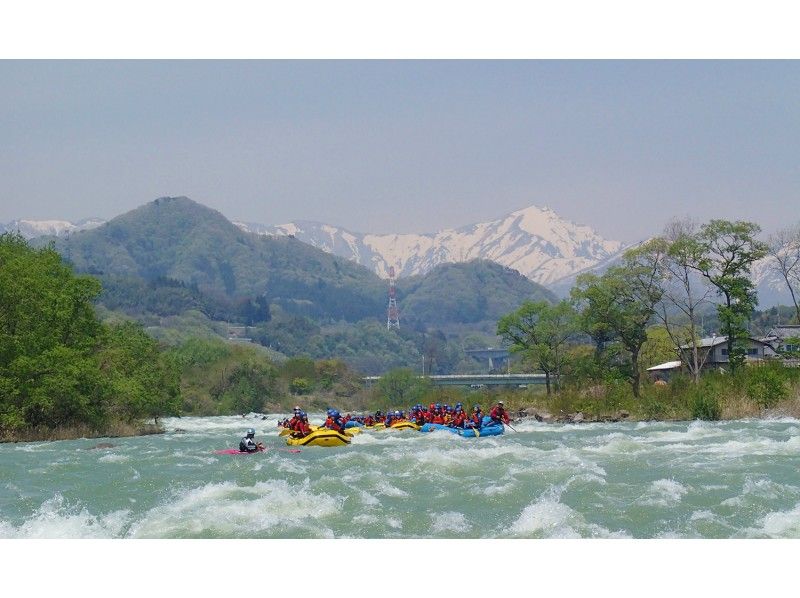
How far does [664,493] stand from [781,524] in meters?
3.10

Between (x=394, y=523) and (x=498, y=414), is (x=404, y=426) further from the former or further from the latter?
(x=394, y=523)

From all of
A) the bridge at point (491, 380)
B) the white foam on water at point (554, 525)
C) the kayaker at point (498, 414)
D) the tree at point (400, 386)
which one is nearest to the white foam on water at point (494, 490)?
the white foam on water at point (554, 525)

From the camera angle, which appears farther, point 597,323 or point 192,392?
point 192,392

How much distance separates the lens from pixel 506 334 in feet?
245

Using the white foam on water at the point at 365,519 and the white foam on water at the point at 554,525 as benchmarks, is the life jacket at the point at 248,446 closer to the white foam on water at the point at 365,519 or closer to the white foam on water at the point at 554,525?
the white foam on water at the point at 365,519

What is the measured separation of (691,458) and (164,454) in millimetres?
16427

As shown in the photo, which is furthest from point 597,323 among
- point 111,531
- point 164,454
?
point 111,531

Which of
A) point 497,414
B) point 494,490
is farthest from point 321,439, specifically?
point 494,490

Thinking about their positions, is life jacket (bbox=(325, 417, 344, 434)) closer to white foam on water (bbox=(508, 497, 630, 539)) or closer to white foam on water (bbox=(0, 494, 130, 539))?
white foam on water (bbox=(0, 494, 130, 539))

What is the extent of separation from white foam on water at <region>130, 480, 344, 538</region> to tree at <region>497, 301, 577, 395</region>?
53.4 meters

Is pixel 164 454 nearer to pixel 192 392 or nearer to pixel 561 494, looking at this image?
pixel 561 494

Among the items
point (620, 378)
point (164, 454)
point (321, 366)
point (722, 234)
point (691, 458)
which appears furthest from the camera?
point (321, 366)

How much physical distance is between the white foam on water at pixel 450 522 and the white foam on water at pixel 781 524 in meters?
4.70

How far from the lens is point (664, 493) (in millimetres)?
18953
